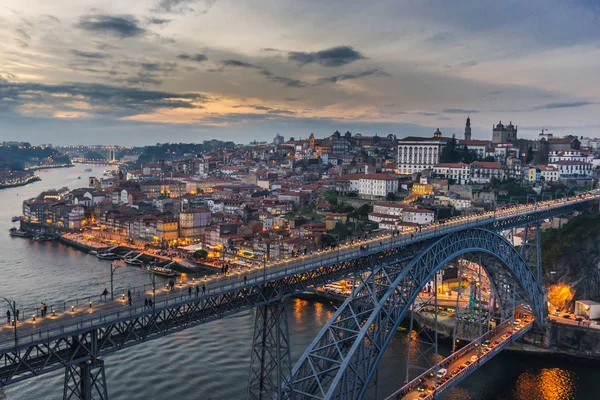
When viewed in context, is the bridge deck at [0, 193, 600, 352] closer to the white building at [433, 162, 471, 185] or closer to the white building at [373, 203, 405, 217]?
the white building at [373, 203, 405, 217]

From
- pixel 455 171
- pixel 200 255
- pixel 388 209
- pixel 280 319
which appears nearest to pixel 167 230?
pixel 200 255

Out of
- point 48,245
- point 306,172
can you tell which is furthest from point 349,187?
point 48,245

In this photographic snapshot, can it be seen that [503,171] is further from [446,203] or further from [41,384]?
[41,384]

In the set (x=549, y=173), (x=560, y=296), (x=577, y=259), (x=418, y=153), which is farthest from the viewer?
(x=418, y=153)

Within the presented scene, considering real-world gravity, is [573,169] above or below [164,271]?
above

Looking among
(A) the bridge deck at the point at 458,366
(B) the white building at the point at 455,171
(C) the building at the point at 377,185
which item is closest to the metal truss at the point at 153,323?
(A) the bridge deck at the point at 458,366

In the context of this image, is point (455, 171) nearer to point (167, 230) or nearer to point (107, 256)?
point (167, 230)
